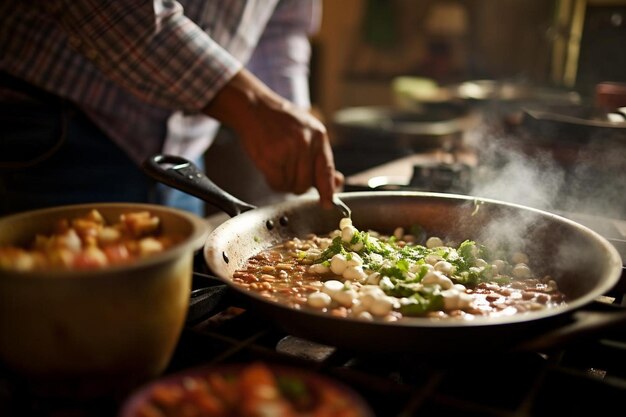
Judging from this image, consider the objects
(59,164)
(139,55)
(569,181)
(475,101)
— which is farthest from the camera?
(475,101)

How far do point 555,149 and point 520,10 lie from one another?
17.5 feet

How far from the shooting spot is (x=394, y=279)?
115 centimetres

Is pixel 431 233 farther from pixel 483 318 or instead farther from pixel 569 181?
pixel 483 318

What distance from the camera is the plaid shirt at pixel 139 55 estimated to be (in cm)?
149

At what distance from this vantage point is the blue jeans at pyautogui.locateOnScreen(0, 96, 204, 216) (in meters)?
1.82

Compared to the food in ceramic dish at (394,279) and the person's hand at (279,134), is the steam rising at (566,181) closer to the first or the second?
the food in ceramic dish at (394,279)

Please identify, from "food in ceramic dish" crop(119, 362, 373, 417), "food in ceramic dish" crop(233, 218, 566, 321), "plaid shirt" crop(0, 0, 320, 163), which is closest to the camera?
"food in ceramic dish" crop(119, 362, 373, 417)

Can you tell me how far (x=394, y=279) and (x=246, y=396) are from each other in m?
0.56

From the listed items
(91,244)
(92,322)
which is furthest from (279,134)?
(92,322)

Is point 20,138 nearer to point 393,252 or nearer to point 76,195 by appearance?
point 76,195

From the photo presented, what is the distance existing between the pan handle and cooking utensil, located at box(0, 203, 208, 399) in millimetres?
567

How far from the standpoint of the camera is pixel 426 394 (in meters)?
0.77

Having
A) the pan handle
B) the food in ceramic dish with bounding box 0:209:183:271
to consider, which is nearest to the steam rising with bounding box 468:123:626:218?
the pan handle

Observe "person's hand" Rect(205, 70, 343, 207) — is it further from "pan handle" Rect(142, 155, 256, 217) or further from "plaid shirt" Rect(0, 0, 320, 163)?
"pan handle" Rect(142, 155, 256, 217)
